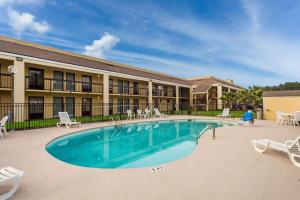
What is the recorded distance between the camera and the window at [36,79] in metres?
17.3

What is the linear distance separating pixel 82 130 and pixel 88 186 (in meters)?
8.81

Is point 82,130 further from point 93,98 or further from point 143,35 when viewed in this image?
point 143,35

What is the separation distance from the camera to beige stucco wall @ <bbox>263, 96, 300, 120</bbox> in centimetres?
1636

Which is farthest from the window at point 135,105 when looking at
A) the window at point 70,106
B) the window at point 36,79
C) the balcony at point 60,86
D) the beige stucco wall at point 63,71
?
the window at point 36,79

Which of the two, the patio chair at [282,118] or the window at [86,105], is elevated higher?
the window at [86,105]

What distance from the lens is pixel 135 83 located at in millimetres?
27719

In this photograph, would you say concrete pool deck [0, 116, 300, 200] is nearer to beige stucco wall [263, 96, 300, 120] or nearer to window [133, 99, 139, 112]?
beige stucco wall [263, 96, 300, 120]

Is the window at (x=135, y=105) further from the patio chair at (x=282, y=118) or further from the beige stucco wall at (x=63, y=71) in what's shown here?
the patio chair at (x=282, y=118)

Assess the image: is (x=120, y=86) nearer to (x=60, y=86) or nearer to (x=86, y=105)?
(x=86, y=105)

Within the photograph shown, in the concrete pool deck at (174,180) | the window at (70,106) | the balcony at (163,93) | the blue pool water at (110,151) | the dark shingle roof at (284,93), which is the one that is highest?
the balcony at (163,93)

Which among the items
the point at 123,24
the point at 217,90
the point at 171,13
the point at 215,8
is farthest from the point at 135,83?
the point at 217,90

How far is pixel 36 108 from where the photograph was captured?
1775 cm

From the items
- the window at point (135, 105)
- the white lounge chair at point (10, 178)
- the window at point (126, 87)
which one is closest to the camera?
the white lounge chair at point (10, 178)

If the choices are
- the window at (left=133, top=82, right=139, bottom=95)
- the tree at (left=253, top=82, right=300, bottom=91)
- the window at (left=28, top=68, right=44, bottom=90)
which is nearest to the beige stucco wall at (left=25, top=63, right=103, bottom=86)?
the window at (left=28, top=68, right=44, bottom=90)
